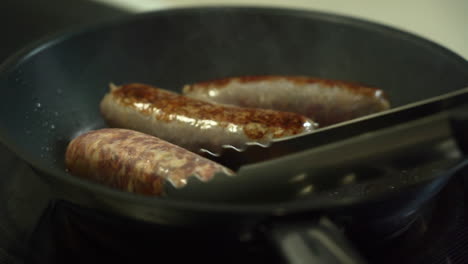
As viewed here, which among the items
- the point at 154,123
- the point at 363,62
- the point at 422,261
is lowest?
the point at 422,261

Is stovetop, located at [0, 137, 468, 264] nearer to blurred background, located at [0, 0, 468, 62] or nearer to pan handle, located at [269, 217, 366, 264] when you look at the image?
pan handle, located at [269, 217, 366, 264]

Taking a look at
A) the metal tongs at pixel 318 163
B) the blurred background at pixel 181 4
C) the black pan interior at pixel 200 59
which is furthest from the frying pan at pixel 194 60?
the blurred background at pixel 181 4

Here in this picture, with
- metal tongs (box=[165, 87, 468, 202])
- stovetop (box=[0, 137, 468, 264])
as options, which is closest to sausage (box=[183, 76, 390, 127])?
stovetop (box=[0, 137, 468, 264])

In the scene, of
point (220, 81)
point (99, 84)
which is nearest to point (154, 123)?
point (220, 81)

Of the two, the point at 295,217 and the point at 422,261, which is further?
the point at 422,261

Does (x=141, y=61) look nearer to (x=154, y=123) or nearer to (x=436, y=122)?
(x=154, y=123)

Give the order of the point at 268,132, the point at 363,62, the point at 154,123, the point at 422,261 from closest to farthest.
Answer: the point at 422,261
the point at 268,132
the point at 154,123
the point at 363,62

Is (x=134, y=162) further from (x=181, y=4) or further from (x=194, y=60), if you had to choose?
(x=181, y=4)
